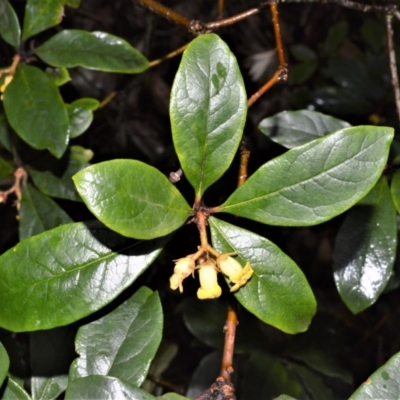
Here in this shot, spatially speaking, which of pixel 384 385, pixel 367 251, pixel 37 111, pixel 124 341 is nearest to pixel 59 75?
pixel 37 111

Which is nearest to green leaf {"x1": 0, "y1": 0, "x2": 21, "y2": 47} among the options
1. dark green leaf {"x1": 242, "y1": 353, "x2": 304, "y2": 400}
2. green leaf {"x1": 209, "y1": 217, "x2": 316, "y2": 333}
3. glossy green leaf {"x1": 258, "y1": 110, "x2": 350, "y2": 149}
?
glossy green leaf {"x1": 258, "y1": 110, "x2": 350, "y2": 149}

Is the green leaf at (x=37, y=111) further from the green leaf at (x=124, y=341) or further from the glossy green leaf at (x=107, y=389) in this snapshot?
the glossy green leaf at (x=107, y=389)

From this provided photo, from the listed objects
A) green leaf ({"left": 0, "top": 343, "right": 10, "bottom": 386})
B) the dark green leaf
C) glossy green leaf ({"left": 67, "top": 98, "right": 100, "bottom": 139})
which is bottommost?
the dark green leaf

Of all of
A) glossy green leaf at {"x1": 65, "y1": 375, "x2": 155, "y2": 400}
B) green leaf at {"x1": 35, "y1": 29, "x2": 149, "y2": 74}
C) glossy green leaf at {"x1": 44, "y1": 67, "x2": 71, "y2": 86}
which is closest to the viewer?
glossy green leaf at {"x1": 65, "y1": 375, "x2": 155, "y2": 400}

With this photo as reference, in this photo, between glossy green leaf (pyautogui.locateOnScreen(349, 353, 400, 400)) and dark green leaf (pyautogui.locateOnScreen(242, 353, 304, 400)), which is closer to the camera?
glossy green leaf (pyautogui.locateOnScreen(349, 353, 400, 400))

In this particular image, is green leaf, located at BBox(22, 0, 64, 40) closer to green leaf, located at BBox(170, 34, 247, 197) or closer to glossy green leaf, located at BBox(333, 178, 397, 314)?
green leaf, located at BBox(170, 34, 247, 197)

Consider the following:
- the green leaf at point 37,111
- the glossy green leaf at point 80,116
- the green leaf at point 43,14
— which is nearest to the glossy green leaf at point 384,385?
the green leaf at point 37,111

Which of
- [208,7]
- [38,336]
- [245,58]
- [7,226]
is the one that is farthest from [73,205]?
[208,7]
